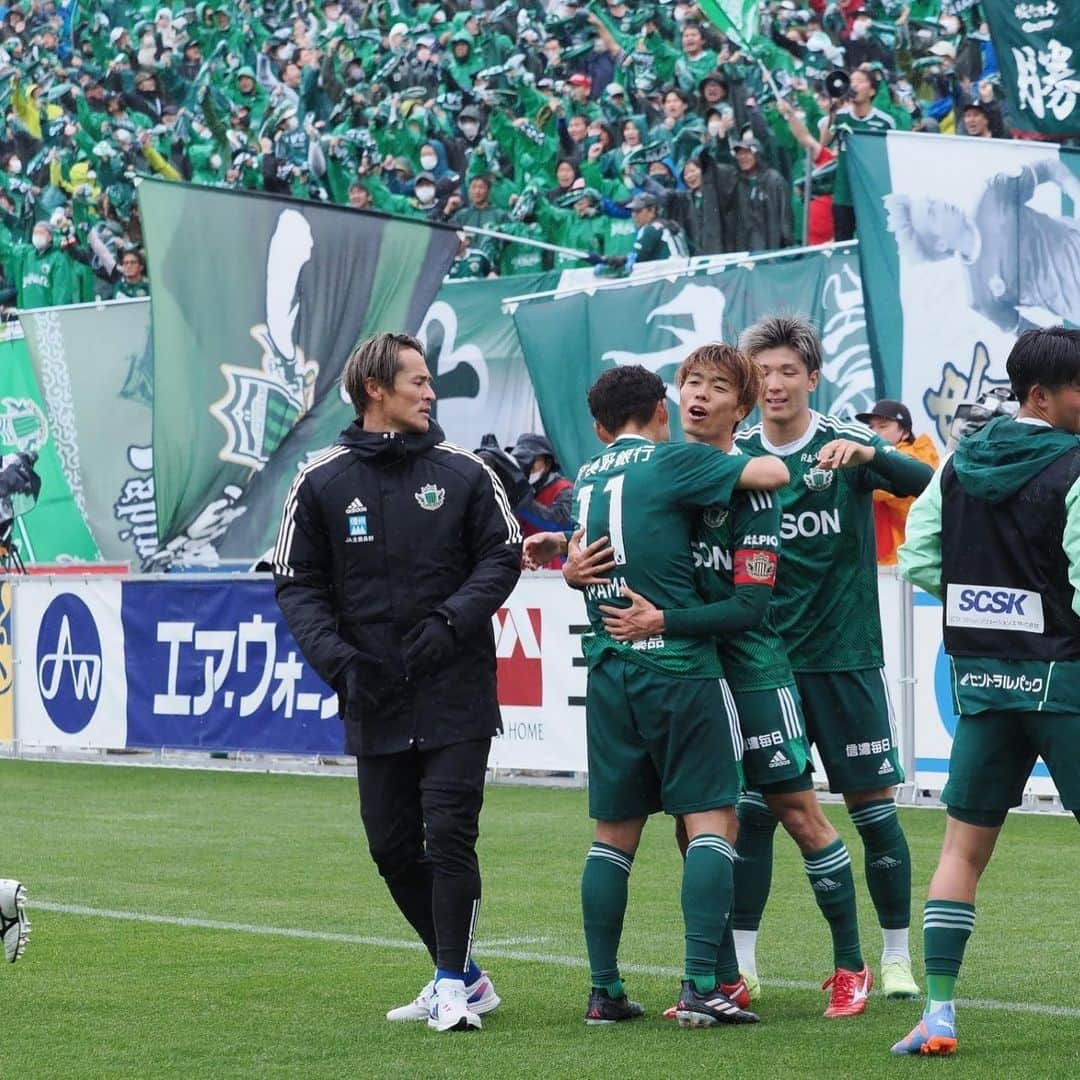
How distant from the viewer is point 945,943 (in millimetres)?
4938

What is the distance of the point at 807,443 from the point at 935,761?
563cm

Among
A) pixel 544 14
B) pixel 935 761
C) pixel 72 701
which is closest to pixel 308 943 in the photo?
pixel 935 761

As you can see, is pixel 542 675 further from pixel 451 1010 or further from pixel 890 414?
pixel 451 1010

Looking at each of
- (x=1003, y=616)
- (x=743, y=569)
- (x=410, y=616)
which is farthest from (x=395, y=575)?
(x=1003, y=616)

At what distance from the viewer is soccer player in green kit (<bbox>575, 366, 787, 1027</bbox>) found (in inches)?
210

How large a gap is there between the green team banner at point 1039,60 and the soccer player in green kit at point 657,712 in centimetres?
850

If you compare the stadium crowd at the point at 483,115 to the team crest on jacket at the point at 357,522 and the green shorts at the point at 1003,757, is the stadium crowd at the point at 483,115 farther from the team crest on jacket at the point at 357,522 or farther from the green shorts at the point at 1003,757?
the green shorts at the point at 1003,757

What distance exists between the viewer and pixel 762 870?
6059 mm

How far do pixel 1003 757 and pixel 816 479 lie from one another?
119 cm

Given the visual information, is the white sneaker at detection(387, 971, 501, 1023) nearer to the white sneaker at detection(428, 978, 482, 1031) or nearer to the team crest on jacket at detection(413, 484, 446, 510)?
the white sneaker at detection(428, 978, 482, 1031)

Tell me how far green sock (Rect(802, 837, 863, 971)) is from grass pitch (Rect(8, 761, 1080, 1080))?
0.19 m

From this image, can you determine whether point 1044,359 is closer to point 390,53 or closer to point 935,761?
point 935,761

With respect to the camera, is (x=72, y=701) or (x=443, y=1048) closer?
(x=443, y=1048)

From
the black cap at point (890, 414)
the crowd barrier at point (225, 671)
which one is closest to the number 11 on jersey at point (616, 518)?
the black cap at point (890, 414)
